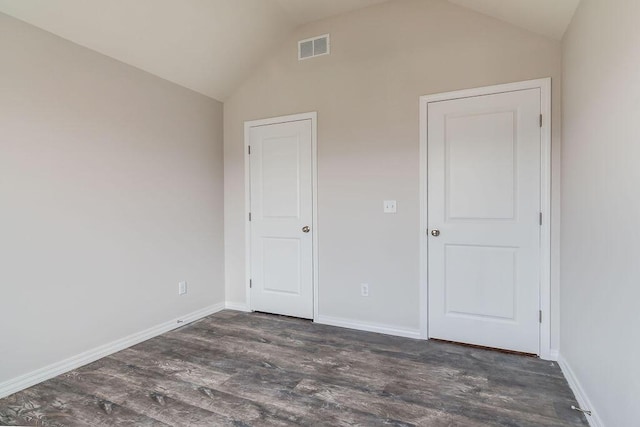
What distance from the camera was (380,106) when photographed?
9.82ft

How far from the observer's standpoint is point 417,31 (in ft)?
9.32

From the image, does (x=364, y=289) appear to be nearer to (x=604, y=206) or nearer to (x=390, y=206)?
(x=390, y=206)

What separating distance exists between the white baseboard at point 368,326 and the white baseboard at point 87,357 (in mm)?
1342

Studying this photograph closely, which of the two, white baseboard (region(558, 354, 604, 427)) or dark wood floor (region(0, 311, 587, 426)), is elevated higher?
white baseboard (region(558, 354, 604, 427))

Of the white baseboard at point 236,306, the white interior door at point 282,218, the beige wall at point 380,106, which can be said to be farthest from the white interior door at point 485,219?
the white baseboard at point 236,306

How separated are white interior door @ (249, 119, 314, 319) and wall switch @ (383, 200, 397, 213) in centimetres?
76

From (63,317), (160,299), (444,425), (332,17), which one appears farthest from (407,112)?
(63,317)

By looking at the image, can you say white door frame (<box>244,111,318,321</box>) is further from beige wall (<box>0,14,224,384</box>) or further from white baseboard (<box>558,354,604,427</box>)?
white baseboard (<box>558,354,604,427</box>)

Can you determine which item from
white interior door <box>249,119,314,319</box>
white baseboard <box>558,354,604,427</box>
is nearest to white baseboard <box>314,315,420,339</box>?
white interior door <box>249,119,314,319</box>

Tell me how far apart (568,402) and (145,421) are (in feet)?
7.98

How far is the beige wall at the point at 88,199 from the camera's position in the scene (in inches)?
82.2

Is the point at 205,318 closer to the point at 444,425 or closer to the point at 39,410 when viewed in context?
the point at 39,410

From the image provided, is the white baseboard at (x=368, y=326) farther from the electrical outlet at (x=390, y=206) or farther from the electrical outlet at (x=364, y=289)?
the electrical outlet at (x=390, y=206)

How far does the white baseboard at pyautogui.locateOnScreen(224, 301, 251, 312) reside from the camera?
3709 mm
